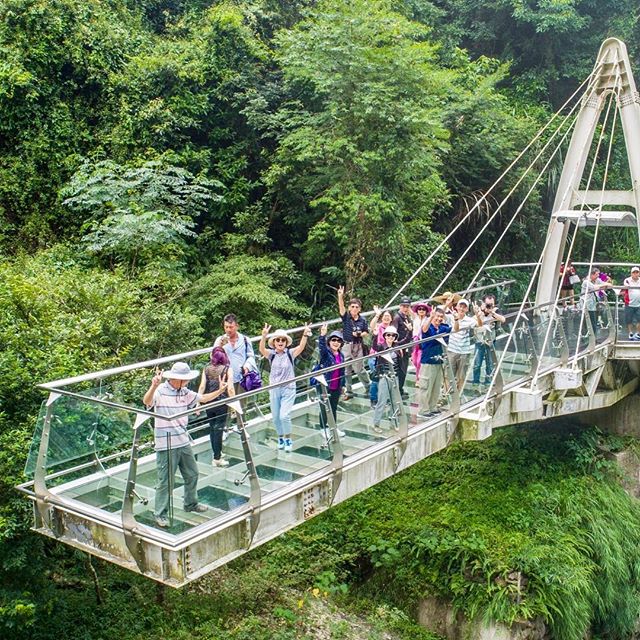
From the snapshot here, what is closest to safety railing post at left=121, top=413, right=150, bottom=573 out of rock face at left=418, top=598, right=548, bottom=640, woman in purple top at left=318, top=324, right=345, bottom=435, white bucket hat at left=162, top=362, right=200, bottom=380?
white bucket hat at left=162, top=362, right=200, bottom=380

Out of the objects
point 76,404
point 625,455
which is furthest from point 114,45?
point 625,455

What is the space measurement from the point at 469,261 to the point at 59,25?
13.0m

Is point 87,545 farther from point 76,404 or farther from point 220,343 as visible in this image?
point 220,343

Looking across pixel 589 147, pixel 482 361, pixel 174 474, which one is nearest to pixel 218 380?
pixel 174 474

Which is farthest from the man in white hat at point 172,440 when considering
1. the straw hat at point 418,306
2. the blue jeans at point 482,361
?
the blue jeans at point 482,361

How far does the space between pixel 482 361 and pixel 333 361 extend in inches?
103

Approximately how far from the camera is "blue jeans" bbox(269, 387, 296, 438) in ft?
24.5

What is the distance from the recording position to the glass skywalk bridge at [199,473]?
632 cm

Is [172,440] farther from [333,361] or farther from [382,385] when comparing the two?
[382,385]

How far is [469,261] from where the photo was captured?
22938 millimetres

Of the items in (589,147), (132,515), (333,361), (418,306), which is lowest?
(132,515)

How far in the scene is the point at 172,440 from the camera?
620 centimetres

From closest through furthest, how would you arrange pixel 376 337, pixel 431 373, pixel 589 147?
pixel 431 373 < pixel 376 337 < pixel 589 147

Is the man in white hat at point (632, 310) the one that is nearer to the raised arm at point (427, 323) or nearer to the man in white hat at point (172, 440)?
the raised arm at point (427, 323)
